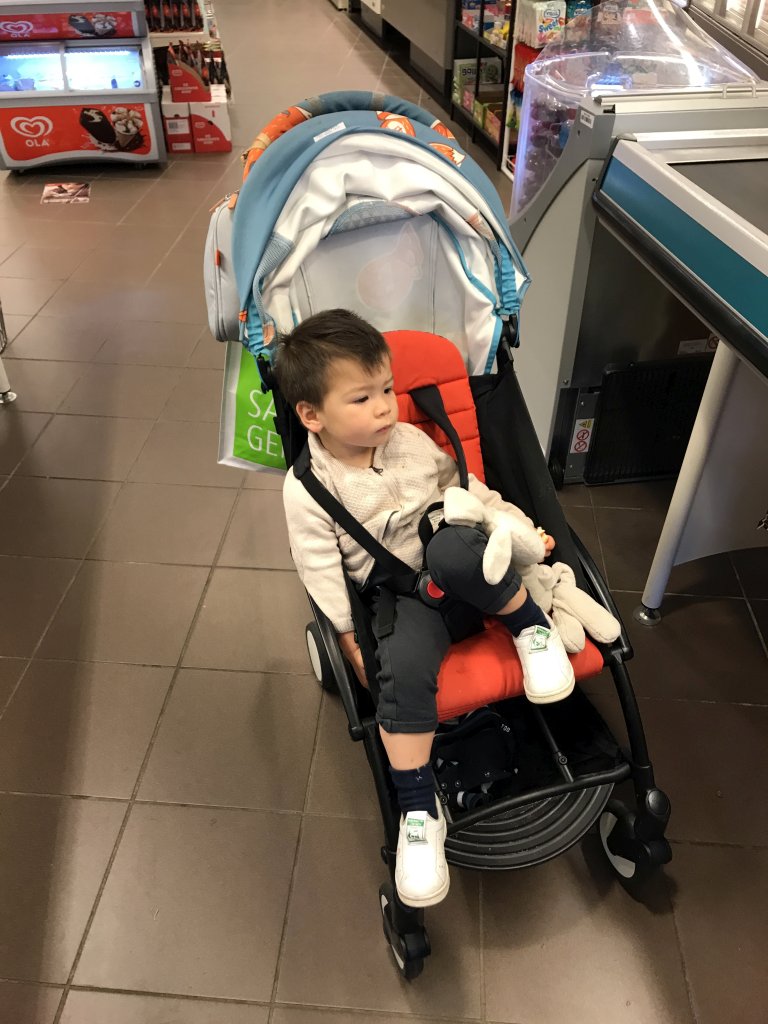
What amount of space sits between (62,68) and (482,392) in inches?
161

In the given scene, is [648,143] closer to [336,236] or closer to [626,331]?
[626,331]

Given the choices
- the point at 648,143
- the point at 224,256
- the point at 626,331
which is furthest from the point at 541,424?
the point at 224,256

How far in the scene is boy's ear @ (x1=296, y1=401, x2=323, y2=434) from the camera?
1379 millimetres

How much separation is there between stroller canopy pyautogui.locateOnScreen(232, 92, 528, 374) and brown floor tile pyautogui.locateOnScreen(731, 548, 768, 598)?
112 centimetres

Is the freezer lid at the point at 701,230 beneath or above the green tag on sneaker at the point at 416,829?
above

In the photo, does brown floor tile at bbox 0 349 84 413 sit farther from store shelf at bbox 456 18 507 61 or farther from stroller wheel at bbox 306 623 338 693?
store shelf at bbox 456 18 507 61

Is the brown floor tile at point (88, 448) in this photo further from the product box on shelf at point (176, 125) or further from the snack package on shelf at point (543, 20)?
the product box on shelf at point (176, 125)

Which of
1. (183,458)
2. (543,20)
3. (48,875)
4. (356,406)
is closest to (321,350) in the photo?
(356,406)

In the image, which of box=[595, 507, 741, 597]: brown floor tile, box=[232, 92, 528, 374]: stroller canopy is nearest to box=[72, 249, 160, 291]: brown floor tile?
box=[232, 92, 528, 374]: stroller canopy

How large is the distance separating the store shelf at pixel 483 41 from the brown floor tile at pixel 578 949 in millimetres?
4071

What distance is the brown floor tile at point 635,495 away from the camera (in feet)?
7.98

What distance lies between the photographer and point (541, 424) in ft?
8.08

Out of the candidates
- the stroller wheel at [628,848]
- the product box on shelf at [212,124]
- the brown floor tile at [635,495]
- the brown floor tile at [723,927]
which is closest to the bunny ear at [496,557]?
the stroller wheel at [628,848]

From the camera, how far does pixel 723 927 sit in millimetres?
1497
